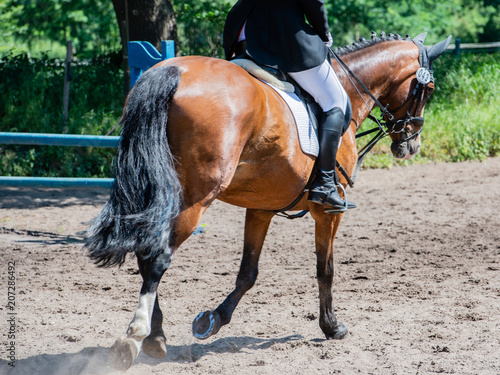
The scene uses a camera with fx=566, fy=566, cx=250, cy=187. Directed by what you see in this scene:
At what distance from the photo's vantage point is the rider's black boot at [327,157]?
3.81 meters

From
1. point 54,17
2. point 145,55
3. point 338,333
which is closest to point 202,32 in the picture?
point 145,55

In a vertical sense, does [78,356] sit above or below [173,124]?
below

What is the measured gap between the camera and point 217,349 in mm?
4020

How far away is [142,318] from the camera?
2.94 m

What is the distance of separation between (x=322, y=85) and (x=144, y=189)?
1516 mm

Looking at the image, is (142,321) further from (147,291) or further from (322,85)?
(322,85)

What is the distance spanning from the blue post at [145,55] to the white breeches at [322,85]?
2839mm

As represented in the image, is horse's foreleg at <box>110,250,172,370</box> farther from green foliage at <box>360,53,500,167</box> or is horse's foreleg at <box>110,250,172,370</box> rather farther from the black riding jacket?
green foliage at <box>360,53,500,167</box>

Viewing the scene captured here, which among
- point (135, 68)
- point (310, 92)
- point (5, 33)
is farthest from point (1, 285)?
point (5, 33)

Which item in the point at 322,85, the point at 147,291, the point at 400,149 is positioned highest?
the point at 322,85

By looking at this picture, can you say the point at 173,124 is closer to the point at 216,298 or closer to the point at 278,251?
the point at 216,298

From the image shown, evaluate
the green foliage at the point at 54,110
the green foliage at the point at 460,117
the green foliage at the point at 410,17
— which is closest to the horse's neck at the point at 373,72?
the green foliage at the point at 54,110

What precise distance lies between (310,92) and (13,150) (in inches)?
289

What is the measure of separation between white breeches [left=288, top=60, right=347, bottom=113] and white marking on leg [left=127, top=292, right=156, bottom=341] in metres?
1.75
